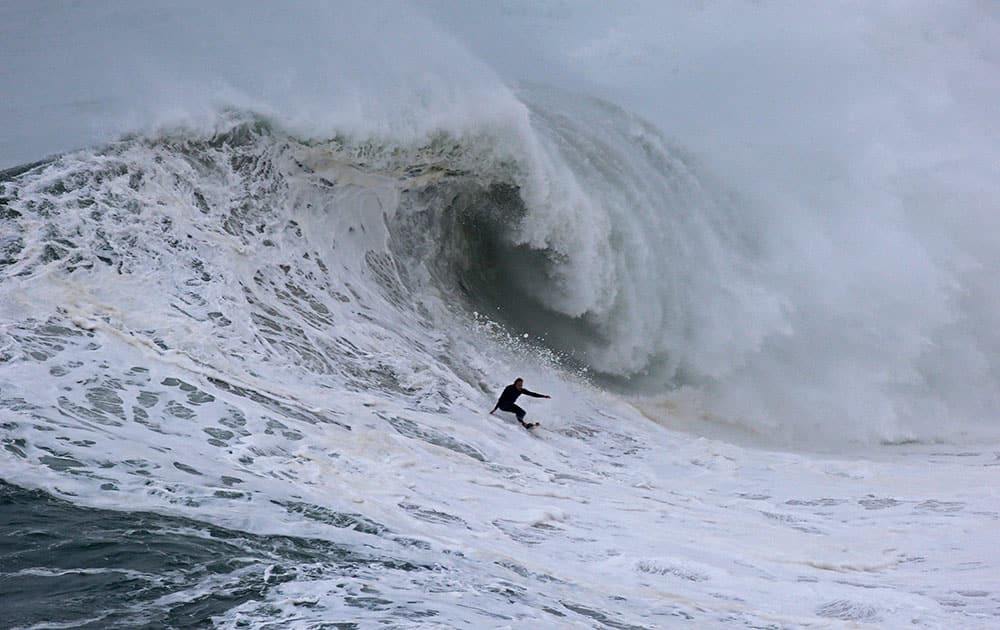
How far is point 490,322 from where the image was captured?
1464 centimetres

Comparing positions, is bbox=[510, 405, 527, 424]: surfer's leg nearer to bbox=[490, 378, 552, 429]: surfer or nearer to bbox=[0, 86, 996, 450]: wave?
bbox=[490, 378, 552, 429]: surfer

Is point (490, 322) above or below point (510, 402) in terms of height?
above

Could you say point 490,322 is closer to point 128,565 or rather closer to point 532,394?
point 532,394

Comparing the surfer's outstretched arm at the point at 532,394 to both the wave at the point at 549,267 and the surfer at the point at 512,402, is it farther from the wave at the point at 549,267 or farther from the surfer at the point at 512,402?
the wave at the point at 549,267

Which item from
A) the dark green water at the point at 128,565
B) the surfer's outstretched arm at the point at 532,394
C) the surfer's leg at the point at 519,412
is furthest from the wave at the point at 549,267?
the dark green water at the point at 128,565

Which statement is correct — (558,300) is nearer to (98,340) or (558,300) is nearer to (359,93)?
(359,93)

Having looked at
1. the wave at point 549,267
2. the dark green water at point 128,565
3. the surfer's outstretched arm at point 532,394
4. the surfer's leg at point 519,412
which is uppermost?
the wave at point 549,267

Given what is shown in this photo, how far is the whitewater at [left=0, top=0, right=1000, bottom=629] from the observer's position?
7.54m

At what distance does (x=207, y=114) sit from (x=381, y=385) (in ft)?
17.8

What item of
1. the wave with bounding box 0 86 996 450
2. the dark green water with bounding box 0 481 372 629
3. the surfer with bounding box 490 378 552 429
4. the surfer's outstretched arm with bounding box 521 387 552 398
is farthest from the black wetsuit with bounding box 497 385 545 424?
the dark green water with bounding box 0 481 372 629

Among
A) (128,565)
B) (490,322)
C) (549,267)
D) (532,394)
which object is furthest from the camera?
(549,267)

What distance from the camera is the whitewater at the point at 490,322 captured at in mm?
7535

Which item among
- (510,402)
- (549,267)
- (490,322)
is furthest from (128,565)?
(549,267)

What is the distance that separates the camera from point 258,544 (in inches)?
292
